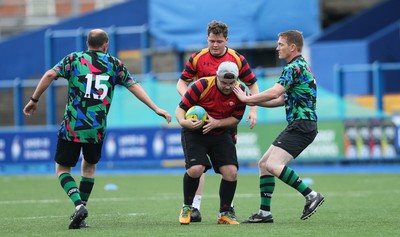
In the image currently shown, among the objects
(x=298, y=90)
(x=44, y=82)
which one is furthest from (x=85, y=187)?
(x=298, y=90)

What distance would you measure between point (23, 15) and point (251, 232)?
3780cm

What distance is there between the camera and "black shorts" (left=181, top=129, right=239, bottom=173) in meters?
11.0

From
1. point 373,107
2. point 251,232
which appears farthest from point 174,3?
point 251,232

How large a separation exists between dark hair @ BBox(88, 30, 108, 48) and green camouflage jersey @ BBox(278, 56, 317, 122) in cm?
193

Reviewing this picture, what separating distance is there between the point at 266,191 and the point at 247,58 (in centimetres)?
1923

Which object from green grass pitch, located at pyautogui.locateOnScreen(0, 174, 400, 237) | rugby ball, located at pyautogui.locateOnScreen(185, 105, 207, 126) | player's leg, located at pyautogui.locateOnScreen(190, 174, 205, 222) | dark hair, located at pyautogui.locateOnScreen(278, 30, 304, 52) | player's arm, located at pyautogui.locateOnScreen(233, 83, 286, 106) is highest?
dark hair, located at pyautogui.locateOnScreen(278, 30, 304, 52)

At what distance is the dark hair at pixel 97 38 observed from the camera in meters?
11.1

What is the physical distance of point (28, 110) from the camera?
11133 mm

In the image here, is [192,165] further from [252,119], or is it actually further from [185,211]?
[252,119]

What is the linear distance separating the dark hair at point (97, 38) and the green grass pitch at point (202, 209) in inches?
75.8

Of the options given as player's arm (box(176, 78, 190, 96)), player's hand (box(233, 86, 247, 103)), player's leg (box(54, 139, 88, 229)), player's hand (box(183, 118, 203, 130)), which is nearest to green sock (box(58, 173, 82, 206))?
player's leg (box(54, 139, 88, 229))

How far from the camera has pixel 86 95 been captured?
10992mm

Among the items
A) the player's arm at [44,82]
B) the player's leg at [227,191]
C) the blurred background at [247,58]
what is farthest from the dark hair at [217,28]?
the blurred background at [247,58]

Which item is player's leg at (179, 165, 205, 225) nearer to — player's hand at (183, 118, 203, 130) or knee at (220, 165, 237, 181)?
knee at (220, 165, 237, 181)
